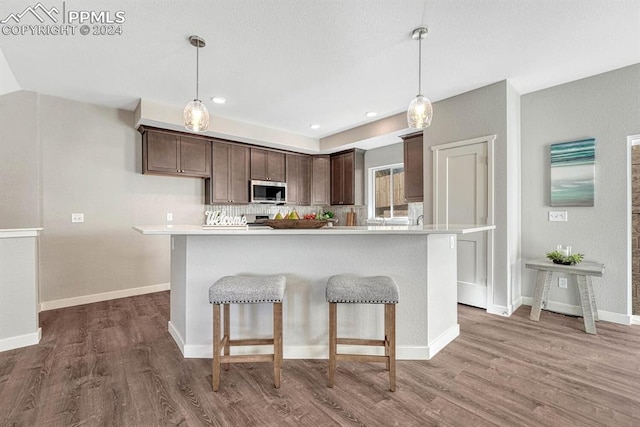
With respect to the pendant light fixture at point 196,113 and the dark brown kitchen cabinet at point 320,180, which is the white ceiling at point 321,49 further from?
the dark brown kitchen cabinet at point 320,180

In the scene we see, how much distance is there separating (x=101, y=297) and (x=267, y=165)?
10.2 feet

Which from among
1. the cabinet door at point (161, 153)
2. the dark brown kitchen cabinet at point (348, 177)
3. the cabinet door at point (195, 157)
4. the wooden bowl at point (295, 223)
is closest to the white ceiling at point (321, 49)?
the cabinet door at point (161, 153)

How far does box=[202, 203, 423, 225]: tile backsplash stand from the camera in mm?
4898

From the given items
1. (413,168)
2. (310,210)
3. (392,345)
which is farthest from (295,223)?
(310,210)

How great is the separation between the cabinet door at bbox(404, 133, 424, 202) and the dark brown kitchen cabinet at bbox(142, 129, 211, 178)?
307 cm

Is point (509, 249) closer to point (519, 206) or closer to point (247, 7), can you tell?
point (519, 206)

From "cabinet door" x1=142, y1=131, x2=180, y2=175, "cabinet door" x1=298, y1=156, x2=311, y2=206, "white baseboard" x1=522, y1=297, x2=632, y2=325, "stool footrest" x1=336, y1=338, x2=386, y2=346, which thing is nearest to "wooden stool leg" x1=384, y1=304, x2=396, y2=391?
"stool footrest" x1=336, y1=338, x2=386, y2=346

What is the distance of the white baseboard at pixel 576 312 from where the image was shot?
2963 millimetres

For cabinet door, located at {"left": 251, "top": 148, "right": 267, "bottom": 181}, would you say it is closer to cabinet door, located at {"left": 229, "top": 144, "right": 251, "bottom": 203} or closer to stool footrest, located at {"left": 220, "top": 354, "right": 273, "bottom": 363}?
cabinet door, located at {"left": 229, "top": 144, "right": 251, "bottom": 203}

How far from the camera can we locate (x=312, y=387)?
1961 millimetres

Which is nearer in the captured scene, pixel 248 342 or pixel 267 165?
pixel 248 342

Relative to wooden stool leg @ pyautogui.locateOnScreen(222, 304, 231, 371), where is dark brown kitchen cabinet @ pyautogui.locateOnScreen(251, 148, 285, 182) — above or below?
above

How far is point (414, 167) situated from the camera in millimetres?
4406

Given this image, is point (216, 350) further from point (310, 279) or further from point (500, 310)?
point (500, 310)
